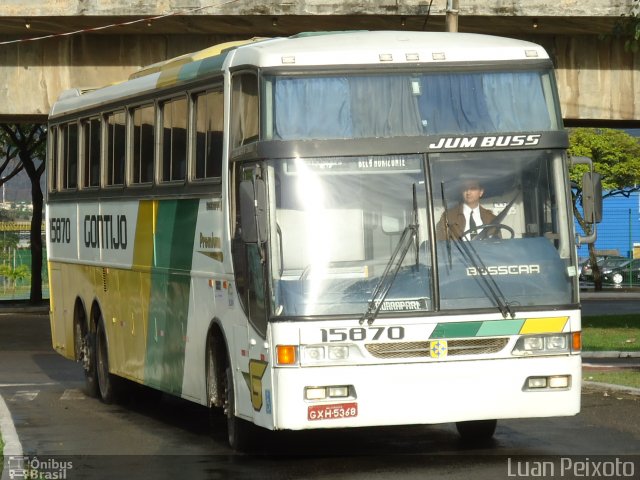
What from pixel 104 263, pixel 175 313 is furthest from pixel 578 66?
pixel 175 313

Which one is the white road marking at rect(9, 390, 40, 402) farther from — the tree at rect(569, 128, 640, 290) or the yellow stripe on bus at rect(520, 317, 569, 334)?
the tree at rect(569, 128, 640, 290)

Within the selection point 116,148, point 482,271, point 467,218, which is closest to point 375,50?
point 467,218

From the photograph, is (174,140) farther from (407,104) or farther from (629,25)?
(629,25)

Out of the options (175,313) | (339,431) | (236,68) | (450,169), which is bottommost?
(339,431)

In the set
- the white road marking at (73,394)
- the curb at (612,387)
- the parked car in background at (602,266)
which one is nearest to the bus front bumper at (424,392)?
the curb at (612,387)

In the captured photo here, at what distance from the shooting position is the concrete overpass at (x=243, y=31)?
26.0 m

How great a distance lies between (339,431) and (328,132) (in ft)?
11.6

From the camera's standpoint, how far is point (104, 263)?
17422 mm

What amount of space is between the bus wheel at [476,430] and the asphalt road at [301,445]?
0.13 metres

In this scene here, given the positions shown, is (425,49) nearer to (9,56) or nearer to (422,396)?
(422,396)

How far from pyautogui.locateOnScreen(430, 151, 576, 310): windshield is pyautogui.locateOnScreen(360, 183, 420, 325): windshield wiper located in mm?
175

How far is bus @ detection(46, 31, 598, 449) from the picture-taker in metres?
11.4

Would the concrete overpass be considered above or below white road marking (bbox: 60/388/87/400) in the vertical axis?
above

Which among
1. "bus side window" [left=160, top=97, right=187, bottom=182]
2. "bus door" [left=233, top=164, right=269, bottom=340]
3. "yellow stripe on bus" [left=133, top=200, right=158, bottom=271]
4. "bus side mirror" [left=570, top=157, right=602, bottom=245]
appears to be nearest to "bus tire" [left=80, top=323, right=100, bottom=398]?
"yellow stripe on bus" [left=133, top=200, right=158, bottom=271]
